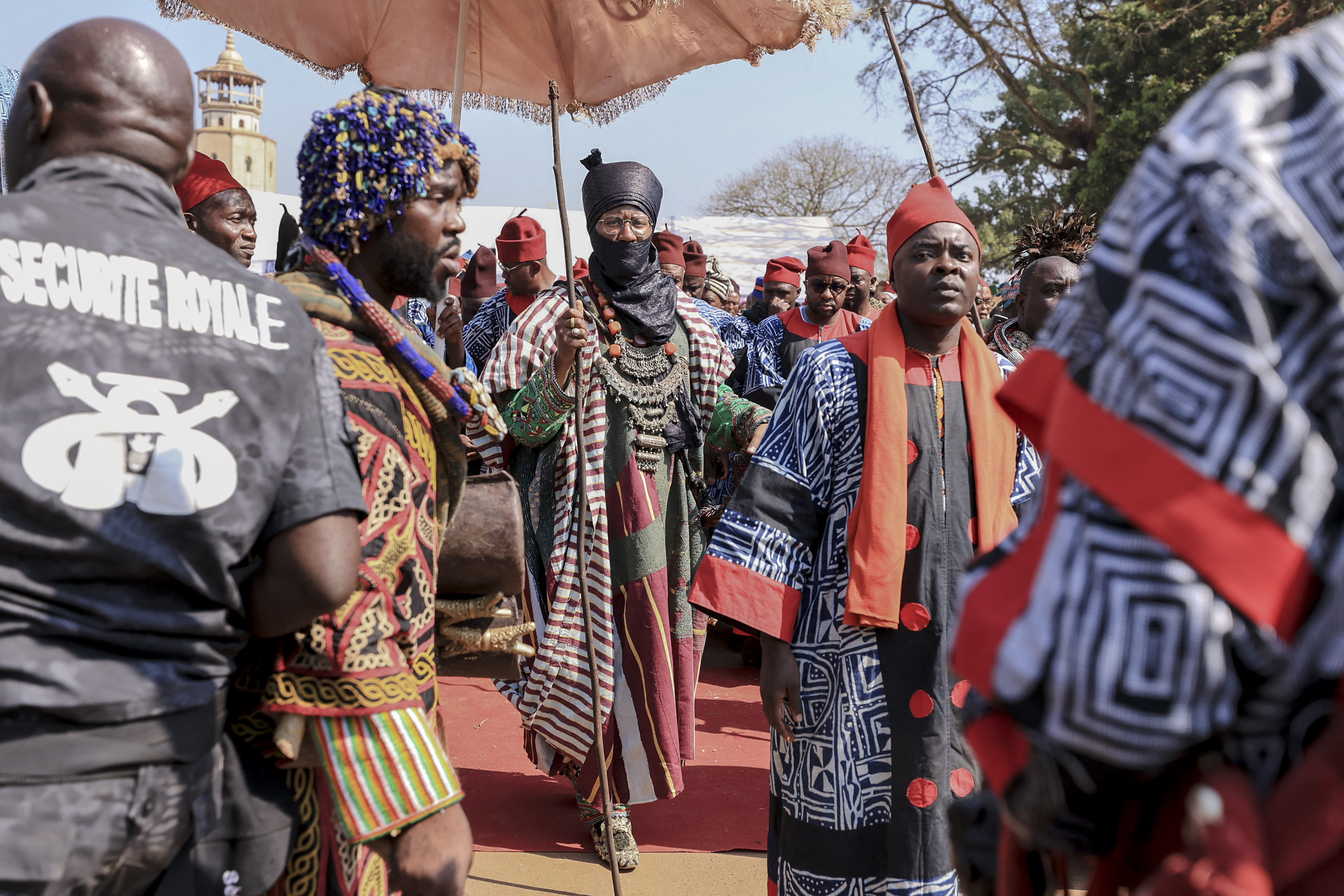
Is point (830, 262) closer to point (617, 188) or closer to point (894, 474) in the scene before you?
point (617, 188)

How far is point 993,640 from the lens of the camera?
1.09 metres

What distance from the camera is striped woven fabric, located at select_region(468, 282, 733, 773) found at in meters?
4.23

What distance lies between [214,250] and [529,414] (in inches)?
93.5

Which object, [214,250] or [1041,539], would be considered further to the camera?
[214,250]

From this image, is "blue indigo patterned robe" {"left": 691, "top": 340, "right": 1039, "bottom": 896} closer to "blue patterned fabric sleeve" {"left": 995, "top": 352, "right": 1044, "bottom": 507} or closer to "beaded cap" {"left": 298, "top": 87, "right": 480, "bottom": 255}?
"blue patterned fabric sleeve" {"left": 995, "top": 352, "right": 1044, "bottom": 507}

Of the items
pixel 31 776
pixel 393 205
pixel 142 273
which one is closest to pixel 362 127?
pixel 393 205

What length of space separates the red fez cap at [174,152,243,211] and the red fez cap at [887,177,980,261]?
2476 millimetres

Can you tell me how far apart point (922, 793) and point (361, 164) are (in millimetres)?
2057

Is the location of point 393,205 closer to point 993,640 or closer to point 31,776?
point 31,776

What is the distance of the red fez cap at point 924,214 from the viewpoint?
318 centimetres

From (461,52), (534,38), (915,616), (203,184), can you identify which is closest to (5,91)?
(203,184)

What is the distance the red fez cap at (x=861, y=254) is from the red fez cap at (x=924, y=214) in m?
5.55

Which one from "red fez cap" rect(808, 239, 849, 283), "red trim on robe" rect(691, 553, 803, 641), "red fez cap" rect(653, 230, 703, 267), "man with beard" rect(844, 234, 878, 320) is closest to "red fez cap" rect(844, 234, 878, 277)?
"man with beard" rect(844, 234, 878, 320)

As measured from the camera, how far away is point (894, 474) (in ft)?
9.41
